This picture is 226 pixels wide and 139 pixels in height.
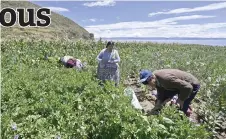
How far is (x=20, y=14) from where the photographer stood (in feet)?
27.0

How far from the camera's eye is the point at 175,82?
5000 mm

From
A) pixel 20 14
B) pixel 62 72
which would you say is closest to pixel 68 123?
pixel 62 72

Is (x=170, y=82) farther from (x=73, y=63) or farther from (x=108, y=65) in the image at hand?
(x=73, y=63)

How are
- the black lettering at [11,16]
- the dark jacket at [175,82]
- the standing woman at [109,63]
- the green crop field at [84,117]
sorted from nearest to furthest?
the green crop field at [84,117] → the dark jacket at [175,82] → the black lettering at [11,16] → the standing woman at [109,63]

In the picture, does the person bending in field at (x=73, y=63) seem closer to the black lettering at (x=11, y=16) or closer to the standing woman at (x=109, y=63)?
the standing woman at (x=109, y=63)

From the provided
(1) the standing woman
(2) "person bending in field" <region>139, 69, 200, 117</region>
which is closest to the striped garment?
(1) the standing woman

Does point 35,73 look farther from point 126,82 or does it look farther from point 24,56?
point 24,56

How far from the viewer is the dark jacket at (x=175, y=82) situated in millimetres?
5008

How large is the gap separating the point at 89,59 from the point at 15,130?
8.39 m

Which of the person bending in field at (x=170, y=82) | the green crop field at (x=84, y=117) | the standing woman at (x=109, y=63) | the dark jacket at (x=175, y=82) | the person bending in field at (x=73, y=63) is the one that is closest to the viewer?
the green crop field at (x=84, y=117)

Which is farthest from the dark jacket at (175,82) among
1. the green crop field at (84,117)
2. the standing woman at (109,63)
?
the standing woman at (109,63)

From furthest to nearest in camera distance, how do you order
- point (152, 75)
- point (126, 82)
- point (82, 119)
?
point (126, 82), point (152, 75), point (82, 119)

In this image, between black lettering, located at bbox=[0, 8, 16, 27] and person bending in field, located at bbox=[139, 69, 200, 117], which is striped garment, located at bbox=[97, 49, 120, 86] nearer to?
black lettering, located at bbox=[0, 8, 16, 27]

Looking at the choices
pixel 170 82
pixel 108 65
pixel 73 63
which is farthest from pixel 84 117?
pixel 73 63
